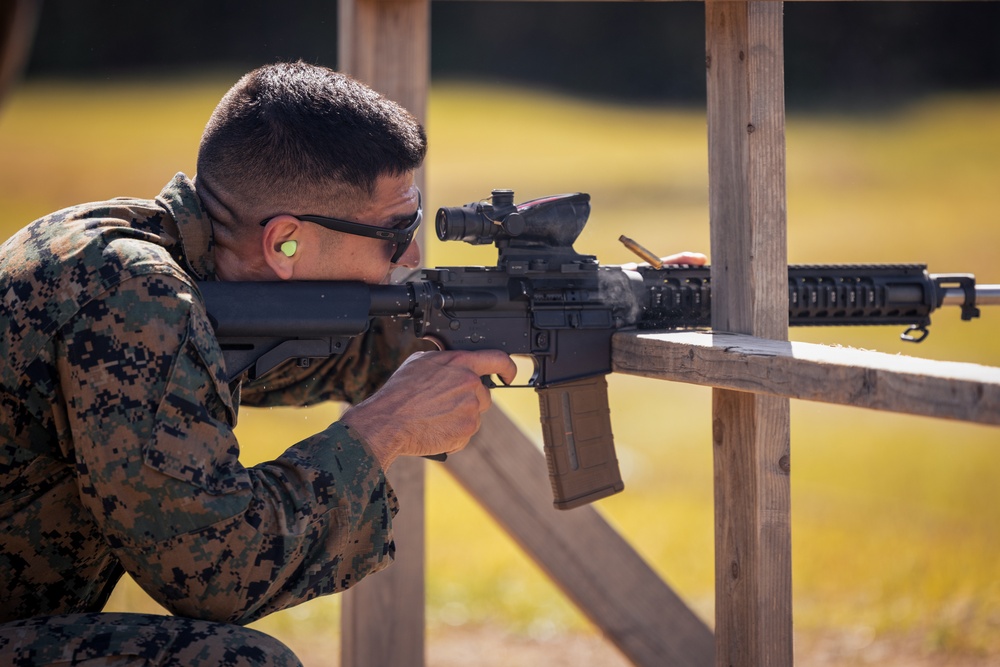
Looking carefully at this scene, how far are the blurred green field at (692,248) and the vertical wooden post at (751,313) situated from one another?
5.14 feet

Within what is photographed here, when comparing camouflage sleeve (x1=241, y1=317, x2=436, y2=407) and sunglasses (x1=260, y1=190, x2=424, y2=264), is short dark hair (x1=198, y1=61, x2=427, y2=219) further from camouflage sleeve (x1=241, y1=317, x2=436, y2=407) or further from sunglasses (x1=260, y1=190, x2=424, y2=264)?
camouflage sleeve (x1=241, y1=317, x2=436, y2=407)

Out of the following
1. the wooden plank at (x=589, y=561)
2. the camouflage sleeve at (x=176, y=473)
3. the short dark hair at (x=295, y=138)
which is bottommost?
the wooden plank at (x=589, y=561)

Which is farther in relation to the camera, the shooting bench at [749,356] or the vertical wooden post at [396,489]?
the vertical wooden post at [396,489]

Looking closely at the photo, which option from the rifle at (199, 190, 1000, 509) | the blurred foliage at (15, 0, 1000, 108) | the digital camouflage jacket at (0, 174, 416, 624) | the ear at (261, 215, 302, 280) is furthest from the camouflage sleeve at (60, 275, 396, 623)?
the blurred foliage at (15, 0, 1000, 108)

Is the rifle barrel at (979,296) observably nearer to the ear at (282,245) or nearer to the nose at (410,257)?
the nose at (410,257)

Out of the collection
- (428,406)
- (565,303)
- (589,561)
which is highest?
(565,303)

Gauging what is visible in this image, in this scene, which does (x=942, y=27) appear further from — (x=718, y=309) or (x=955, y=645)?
(x=718, y=309)

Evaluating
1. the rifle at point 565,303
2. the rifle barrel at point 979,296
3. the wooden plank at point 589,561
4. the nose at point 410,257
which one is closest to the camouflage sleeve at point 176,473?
the rifle at point 565,303

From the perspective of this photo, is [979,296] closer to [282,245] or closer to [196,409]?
[282,245]

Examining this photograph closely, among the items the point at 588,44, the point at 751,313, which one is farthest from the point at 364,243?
the point at 588,44

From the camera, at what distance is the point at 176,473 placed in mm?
1965

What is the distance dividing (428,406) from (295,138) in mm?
685

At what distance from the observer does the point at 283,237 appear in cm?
245

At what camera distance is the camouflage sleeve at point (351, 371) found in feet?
9.78
